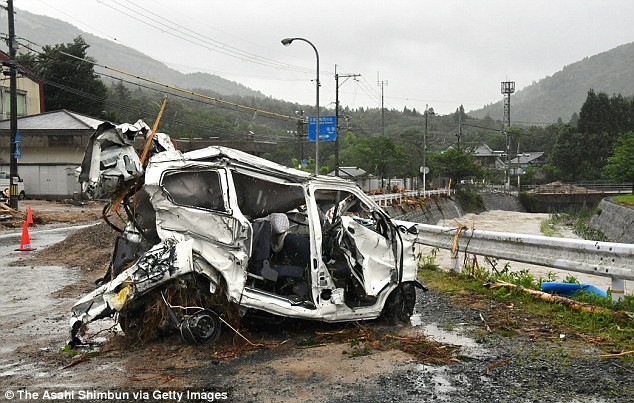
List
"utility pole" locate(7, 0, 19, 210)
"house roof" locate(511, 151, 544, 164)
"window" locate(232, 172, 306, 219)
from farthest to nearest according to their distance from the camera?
"house roof" locate(511, 151, 544, 164)
"utility pole" locate(7, 0, 19, 210)
"window" locate(232, 172, 306, 219)

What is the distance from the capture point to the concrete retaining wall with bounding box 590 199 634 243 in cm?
3791

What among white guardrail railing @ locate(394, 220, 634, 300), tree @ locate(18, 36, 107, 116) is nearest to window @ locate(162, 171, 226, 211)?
white guardrail railing @ locate(394, 220, 634, 300)

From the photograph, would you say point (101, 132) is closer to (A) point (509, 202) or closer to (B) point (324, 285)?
(B) point (324, 285)

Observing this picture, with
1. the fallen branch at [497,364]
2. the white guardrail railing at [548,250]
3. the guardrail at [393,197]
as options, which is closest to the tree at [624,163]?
the guardrail at [393,197]

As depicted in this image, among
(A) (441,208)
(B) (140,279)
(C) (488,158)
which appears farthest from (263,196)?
(C) (488,158)

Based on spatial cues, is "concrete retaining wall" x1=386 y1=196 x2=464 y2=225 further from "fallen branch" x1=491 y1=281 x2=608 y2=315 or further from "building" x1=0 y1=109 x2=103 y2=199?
"fallen branch" x1=491 y1=281 x2=608 y2=315

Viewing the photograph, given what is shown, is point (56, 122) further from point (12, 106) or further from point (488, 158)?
point (488, 158)

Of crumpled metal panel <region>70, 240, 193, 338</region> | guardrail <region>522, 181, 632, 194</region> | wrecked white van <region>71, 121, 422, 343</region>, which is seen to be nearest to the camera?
crumpled metal panel <region>70, 240, 193, 338</region>

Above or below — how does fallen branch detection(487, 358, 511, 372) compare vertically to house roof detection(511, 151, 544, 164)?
below

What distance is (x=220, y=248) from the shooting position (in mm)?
6844

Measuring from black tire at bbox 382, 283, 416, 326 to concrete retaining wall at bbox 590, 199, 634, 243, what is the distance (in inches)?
1210

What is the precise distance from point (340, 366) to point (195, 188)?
2.46 meters

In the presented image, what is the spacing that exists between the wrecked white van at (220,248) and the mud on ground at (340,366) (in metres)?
0.35

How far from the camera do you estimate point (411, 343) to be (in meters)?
7.17
